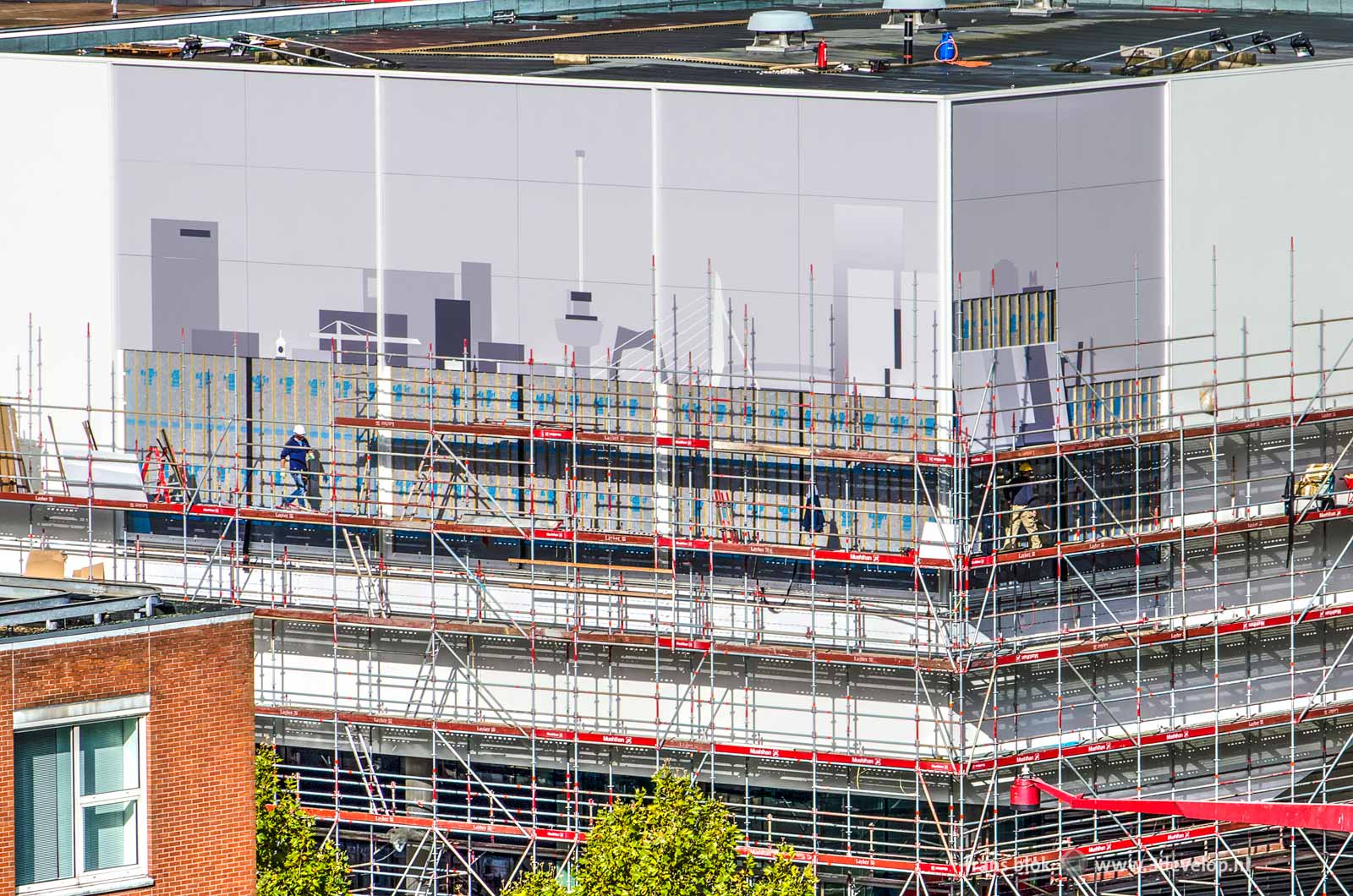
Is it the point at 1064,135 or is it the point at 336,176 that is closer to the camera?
the point at 1064,135

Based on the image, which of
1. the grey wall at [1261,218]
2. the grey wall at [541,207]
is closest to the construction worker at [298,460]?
the grey wall at [541,207]

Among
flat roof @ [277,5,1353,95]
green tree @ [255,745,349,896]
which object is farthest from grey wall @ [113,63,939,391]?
green tree @ [255,745,349,896]

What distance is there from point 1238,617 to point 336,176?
1702 cm

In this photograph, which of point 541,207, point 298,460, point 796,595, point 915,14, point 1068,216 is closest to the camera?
point 1068,216

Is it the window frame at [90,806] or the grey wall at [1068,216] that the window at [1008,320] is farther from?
the window frame at [90,806]

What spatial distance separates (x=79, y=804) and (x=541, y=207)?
1649 cm

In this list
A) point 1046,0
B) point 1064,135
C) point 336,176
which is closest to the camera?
point 1064,135

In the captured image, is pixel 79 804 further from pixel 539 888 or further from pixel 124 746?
pixel 539 888

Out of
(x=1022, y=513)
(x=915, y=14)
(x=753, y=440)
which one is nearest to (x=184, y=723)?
(x=753, y=440)

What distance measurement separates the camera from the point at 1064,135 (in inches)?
1586

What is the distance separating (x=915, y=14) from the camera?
5172 centimetres

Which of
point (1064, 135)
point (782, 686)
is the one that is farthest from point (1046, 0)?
point (782, 686)

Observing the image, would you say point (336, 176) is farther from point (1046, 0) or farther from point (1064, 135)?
point (1046, 0)

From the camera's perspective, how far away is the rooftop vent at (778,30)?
158 feet
